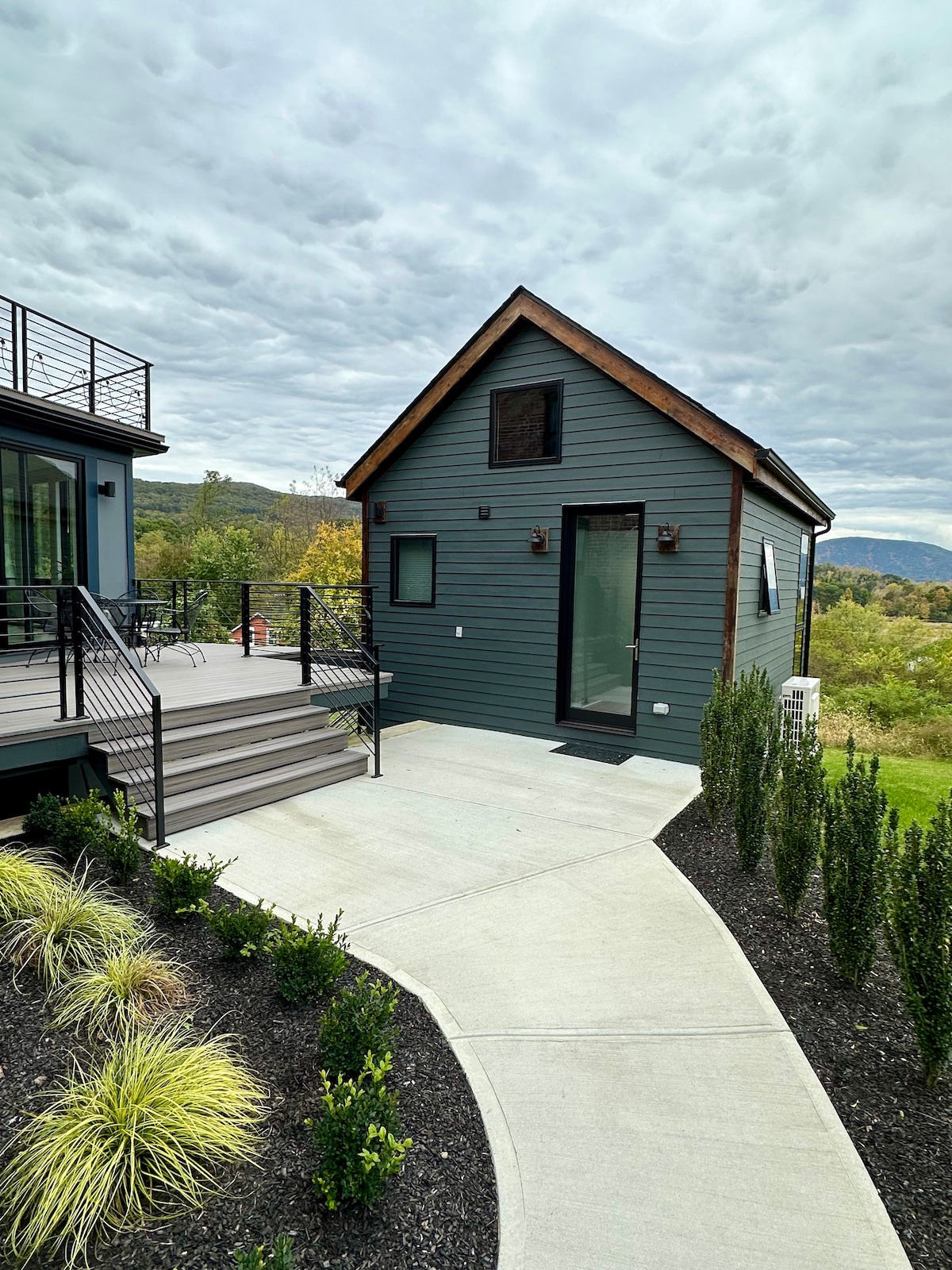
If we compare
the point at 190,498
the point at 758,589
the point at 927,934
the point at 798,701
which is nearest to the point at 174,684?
the point at 927,934

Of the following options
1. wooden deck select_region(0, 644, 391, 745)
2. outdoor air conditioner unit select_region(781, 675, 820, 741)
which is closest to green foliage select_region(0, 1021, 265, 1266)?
wooden deck select_region(0, 644, 391, 745)

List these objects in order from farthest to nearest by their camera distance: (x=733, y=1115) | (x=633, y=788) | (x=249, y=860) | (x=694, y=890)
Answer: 1. (x=633, y=788)
2. (x=249, y=860)
3. (x=694, y=890)
4. (x=733, y=1115)

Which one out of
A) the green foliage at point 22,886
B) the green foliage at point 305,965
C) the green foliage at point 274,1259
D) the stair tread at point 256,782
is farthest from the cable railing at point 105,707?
the green foliage at point 274,1259

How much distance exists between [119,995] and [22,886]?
0.91 metres

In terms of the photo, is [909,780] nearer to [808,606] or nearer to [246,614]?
[808,606]

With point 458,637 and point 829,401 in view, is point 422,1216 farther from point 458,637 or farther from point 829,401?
point 829,401

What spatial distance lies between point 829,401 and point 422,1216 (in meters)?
18.6

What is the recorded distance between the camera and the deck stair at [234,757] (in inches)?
177

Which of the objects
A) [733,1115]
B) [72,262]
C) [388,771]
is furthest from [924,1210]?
[72,262]

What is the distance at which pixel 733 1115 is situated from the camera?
7.10ft

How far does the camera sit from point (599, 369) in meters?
6.95

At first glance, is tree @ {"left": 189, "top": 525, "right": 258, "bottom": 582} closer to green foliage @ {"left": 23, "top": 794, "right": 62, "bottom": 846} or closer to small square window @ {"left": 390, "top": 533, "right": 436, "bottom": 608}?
small square window @ {"left": 390, "top": 533, "right": 436, "bottom": 608}

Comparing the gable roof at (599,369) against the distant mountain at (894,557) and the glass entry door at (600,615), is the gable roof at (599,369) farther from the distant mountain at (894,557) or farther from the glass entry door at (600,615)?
the distant mountain at (894,557)

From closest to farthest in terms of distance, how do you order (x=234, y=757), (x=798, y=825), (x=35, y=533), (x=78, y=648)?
(x=798, y=825)
(x=78, y=648)
(x=234, y=757)
(x=35, y=533)
